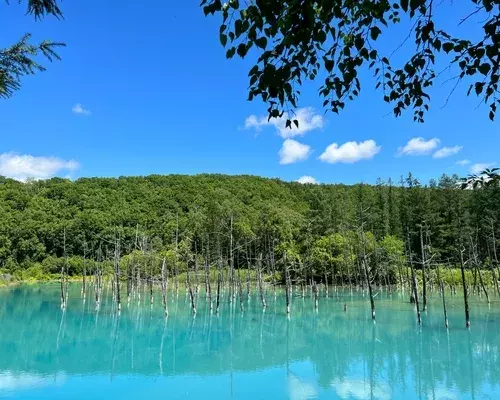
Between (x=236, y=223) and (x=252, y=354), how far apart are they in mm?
26757

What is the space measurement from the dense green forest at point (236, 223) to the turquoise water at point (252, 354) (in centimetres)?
720

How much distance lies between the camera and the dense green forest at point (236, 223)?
39.9 meters

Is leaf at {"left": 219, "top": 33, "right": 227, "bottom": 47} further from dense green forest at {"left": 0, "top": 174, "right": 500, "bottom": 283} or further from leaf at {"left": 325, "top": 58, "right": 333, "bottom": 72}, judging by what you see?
dense green forest at {"left": 0, "top": 174, "right": 500, "bottom": 283}

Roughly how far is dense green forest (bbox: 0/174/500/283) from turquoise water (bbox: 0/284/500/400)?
7.20m

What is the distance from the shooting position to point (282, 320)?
24.5 m

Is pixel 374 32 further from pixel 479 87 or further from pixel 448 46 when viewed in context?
pixel 479 87

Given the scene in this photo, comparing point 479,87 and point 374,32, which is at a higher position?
point 374,32

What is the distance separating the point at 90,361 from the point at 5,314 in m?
15.7

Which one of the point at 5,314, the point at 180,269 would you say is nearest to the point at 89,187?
the point at 180,269

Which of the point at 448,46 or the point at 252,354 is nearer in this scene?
the point at 448,46

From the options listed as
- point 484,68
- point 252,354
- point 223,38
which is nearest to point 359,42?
point 484,68

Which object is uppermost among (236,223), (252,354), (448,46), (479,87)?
(236,223)

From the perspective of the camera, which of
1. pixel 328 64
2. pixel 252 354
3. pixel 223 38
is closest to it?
pixel 223 38

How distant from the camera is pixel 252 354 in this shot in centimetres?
1712
